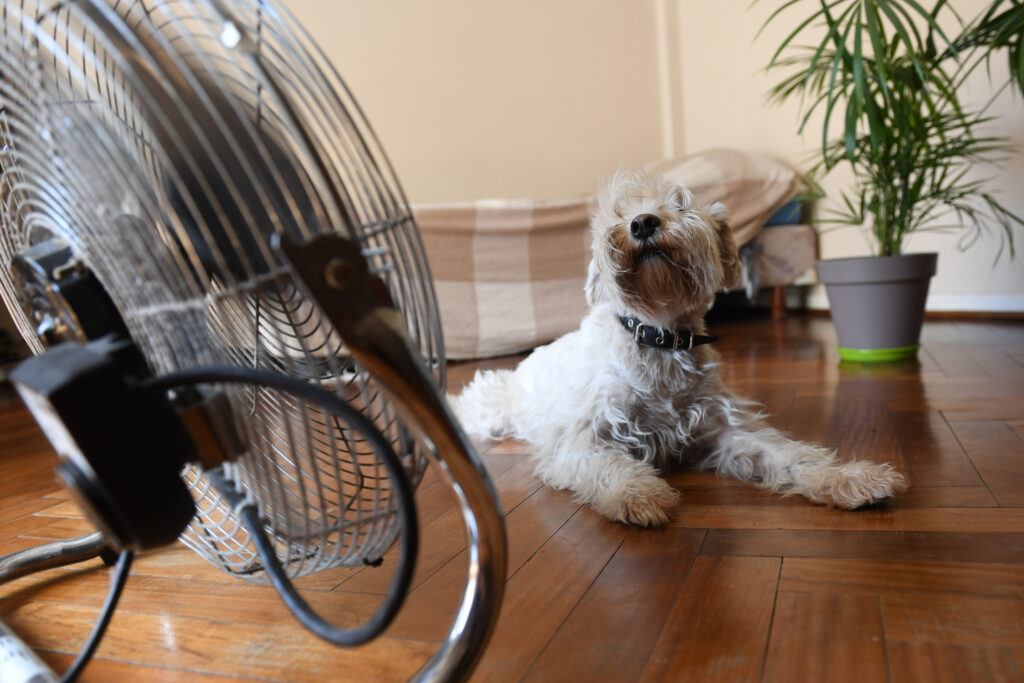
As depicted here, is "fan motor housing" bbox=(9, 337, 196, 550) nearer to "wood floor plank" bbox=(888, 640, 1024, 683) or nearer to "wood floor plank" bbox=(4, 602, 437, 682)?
"wood floor plank" bbox=(4, 602, 437, 682)

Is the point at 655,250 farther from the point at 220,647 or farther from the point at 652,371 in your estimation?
the point at 220,647

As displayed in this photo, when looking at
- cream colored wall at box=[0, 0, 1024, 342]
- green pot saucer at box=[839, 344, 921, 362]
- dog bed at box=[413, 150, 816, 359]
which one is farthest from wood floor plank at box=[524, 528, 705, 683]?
cream colored wall at box=[0, 0, 1024, 342]

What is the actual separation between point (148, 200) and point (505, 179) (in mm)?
3928

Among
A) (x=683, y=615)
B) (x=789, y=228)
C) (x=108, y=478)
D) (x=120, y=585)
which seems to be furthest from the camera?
(x=789, y=228)

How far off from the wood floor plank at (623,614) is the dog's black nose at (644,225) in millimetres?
573

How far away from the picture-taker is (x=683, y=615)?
85cm

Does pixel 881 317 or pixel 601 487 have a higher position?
pixel 601 487

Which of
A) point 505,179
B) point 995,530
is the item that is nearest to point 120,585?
point 995,530

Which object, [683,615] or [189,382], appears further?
[683,615]

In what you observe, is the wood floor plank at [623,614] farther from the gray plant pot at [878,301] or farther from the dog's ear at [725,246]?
the gray plant pot at [878,301]

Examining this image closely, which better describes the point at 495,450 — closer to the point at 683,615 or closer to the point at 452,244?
the point at 683,615

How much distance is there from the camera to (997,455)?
132 cm

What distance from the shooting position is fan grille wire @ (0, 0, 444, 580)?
1.68 ft

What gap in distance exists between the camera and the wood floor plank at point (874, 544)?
3.10ft
